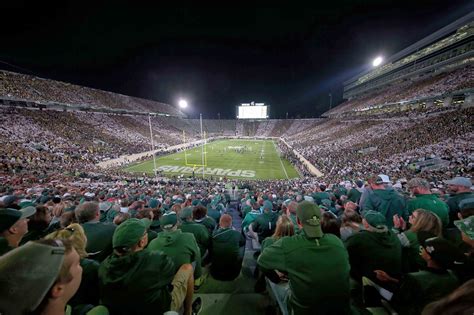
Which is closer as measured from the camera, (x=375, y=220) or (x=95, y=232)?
(x=375, y=220)

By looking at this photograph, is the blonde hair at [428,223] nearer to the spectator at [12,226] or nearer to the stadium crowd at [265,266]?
the stadium crowd at [265,266]

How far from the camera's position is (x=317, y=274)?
199cm

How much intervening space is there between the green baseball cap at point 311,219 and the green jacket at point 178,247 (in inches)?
61.8

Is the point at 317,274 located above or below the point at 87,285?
above

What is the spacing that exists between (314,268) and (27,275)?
211cm

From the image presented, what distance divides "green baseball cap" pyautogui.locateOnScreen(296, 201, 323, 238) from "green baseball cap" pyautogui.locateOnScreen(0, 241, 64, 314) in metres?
2.01

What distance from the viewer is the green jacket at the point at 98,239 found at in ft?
10.6

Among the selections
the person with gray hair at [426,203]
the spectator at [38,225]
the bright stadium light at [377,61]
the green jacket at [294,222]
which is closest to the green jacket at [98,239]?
the spectator at [38,225]

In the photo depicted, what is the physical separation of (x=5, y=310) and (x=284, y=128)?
9077 centimetres

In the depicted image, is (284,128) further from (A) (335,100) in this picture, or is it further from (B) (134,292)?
(B) (134,292)

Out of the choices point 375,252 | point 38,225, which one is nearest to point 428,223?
point 375,252

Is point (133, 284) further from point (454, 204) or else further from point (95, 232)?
point (454, 204)

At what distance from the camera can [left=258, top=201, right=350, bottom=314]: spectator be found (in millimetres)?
1990

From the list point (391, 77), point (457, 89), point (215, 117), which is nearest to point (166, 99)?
point (215, 117)
